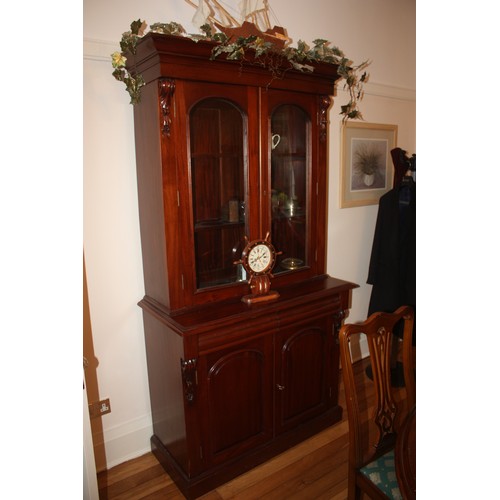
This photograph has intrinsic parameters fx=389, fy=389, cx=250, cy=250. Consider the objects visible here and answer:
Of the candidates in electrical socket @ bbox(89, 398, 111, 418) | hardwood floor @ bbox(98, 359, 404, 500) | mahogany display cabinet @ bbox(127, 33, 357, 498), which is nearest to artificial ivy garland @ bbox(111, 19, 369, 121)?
mahogany display cabinet @ bbox(127, 33, 357, 498)

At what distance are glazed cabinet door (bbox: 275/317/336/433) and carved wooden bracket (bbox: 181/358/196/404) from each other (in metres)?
0.50

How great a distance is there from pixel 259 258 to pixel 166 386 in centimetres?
82

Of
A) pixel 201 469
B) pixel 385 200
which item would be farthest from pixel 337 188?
pixel 201 469

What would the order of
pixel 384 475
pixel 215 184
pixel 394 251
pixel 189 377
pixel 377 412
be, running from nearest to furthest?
1. pixel 384 475
2. pixel 377 412
3. pixel 189 377
4. pixel 215 184
5. pixel 394 251

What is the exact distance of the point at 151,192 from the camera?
6.06 ft

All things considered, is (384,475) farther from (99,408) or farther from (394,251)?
(394,251)

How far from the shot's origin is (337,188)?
2.90 m

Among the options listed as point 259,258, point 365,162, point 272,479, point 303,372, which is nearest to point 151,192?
point 259,258

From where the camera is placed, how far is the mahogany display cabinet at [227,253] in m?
1.76

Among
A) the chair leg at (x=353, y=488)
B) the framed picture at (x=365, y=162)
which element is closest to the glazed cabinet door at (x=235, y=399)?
the chair leg at (x=353, y=488)

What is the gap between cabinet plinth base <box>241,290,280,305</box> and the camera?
200 centimetres
